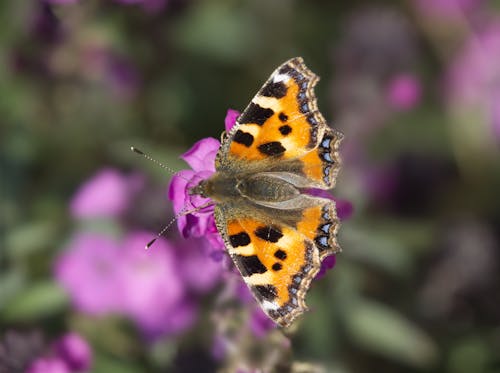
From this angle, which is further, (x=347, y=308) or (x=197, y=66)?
(x=197, y=66)

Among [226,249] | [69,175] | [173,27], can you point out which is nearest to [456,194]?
[173,27]

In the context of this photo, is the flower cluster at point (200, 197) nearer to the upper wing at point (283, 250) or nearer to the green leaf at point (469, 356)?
the upper wing at point (283, 250)

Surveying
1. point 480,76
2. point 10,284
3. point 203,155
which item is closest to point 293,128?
point 203,155

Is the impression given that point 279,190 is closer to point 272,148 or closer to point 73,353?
point 272,148

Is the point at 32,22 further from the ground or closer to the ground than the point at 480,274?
closer to the ground

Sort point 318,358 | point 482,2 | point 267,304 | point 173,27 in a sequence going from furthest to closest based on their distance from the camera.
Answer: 1. point 482,2
2. point 173,27
3. point 318,358
4. point 267,304

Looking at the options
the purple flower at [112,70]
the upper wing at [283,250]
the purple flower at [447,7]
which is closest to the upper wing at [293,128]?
the upper wing at [283,250]

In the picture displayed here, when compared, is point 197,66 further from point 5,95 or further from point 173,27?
point 5,95
